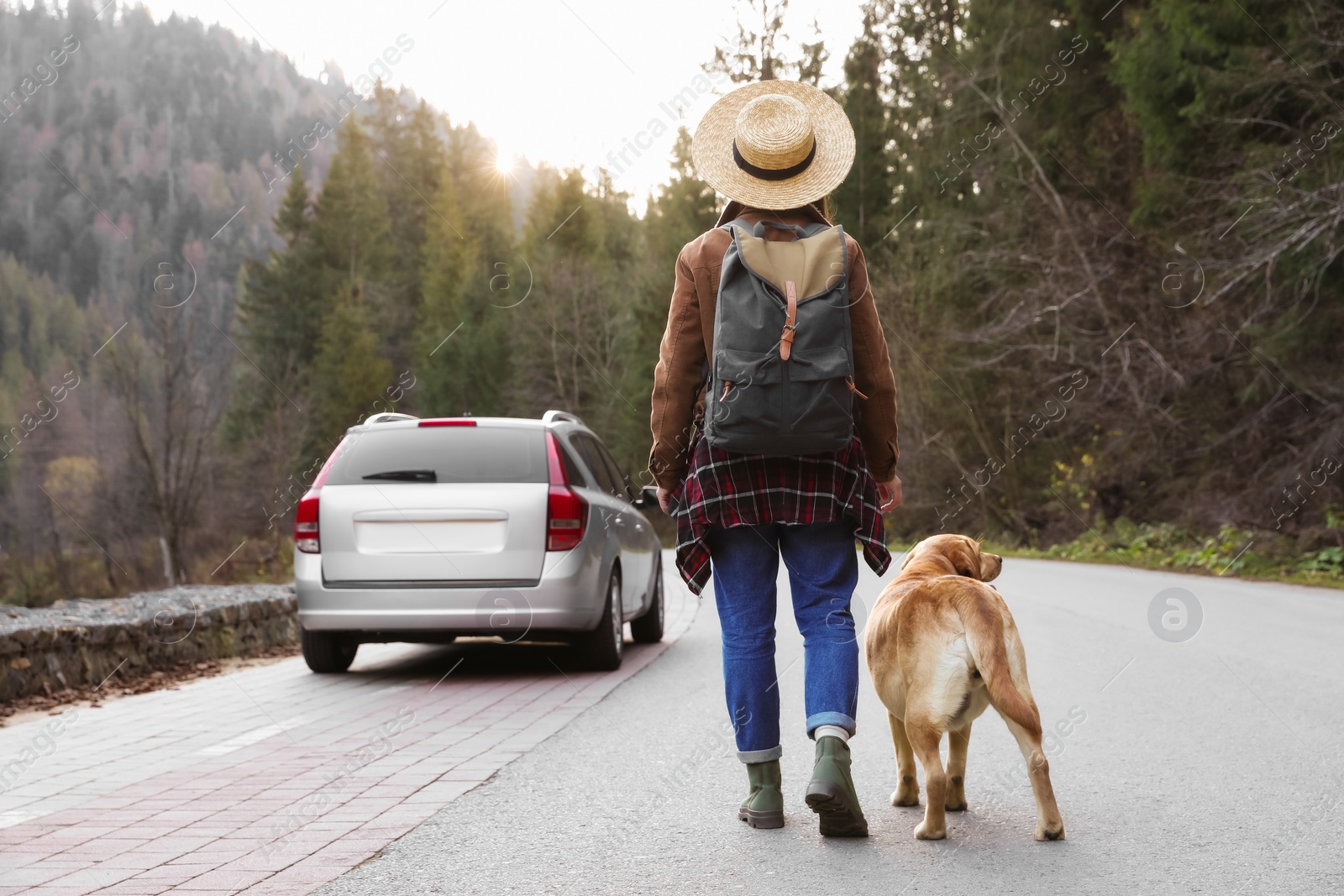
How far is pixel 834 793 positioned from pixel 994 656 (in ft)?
1.98

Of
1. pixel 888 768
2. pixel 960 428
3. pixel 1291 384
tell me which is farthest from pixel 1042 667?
pixel 960 428

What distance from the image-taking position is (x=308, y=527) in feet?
25.5

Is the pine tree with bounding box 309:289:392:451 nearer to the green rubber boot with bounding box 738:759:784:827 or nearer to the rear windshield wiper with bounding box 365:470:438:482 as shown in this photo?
the rear windshield wiper with bounding box 365:470:438:482

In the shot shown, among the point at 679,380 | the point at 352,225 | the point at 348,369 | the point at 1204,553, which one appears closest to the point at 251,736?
Answer: the point at 679,380

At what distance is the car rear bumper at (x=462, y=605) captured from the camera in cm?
751

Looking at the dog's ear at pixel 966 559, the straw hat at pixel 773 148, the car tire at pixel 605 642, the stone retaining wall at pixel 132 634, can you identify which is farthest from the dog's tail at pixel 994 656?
the stone retaining wall at pixel 132 634

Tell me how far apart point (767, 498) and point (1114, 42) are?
18.6 metres

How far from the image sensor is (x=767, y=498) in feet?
12.5

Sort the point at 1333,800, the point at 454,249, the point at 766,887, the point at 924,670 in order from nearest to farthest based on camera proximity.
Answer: the point at 766,887, the point at 924,670, the point at 1333,800, the point at 454,249

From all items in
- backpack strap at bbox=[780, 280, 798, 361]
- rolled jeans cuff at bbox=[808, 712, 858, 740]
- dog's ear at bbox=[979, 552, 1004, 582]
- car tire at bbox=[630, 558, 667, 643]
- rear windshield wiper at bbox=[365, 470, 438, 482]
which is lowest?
car tire at bbox=[630, 558, 667, 643]

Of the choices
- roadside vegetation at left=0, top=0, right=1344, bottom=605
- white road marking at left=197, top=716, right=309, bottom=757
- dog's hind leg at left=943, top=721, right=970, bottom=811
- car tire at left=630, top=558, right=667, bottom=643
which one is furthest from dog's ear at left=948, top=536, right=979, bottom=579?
roadside vegetation at left=0, top=0, right=1344, bottom=605

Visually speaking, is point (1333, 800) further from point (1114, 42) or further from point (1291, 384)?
point (1114, 42)

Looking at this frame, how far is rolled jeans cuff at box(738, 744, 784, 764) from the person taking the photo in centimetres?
380

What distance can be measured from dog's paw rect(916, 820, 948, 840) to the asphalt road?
0.04m
